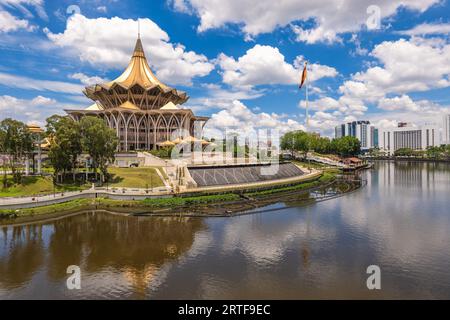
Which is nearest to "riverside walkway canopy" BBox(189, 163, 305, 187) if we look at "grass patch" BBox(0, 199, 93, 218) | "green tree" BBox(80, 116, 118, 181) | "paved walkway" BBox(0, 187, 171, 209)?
"paved walkway" BBox(0, 187, 171, 209)

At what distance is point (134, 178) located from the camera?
50031 mm

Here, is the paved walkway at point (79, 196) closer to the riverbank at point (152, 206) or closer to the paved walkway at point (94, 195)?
the paved walkway at point (94, 195)

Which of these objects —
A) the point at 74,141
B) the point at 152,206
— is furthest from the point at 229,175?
the point at 74,141

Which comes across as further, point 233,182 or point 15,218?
point 233,182

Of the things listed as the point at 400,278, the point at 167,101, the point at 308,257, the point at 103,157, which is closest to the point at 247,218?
the point at 308,257

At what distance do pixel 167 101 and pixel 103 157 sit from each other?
58205 mm

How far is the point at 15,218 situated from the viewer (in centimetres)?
3356

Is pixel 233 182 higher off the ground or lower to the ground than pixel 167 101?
lower

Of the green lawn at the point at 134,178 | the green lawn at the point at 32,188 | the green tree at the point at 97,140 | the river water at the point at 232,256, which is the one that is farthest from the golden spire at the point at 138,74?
the river water at the point at 232,256

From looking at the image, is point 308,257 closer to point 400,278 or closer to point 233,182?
point 400,278

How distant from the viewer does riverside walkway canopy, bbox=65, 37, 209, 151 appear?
87.6 meters

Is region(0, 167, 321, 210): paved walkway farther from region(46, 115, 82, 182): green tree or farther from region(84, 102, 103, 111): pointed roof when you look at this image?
region(84, 102, 103, 111): pointed roof
